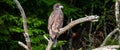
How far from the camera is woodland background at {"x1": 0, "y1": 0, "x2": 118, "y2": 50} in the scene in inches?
438

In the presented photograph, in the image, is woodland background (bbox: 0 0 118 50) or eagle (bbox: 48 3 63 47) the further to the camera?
woodland background (bbox: 0 0 118 50)

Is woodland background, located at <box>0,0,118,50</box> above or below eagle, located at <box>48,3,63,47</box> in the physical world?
above

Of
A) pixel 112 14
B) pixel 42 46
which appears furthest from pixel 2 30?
pixel 112 14

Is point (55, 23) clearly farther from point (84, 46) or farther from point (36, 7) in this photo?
point (84, 46)

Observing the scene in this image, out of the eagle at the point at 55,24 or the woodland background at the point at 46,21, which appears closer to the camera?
the eagle at the point at 55,24

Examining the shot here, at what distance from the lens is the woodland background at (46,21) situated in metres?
11.1

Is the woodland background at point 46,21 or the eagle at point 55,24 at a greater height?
the woodland background at point 46,21

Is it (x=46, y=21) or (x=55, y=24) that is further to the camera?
(x=46, y=21)

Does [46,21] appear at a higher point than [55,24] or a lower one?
higher

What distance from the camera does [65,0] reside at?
12445mm

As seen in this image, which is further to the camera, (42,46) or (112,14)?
(112,14)

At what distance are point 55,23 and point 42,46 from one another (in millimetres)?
3244

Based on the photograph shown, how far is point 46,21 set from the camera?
11.7 meters

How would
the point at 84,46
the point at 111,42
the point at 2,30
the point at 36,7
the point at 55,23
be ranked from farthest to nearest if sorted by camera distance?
the point at 84,46, the point at 36,7, the point at 2,30, the point at 111,42, the point at 55,23
